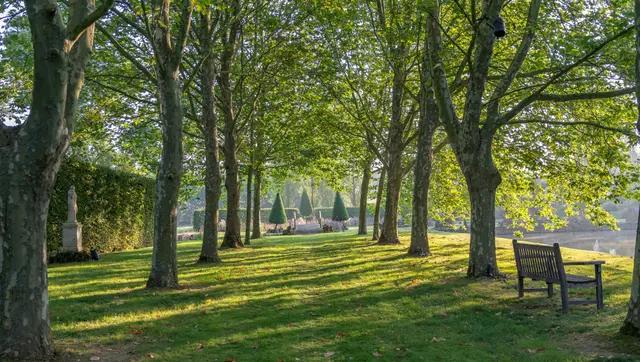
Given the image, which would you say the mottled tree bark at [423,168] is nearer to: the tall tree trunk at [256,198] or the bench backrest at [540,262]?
the bench backrest at [540,262]

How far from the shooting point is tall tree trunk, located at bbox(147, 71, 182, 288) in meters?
10.7

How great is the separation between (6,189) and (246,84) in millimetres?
17086

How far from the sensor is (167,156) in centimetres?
1085

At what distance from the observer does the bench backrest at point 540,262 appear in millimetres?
8297

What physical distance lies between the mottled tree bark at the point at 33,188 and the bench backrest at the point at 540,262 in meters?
7.23

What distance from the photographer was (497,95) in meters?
11.7

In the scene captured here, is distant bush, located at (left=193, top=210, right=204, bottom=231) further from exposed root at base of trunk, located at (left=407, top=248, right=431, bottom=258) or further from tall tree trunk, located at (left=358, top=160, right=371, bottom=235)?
exposed root at base of trunk, located at (left=407, top=248, right=431, bottom=258)

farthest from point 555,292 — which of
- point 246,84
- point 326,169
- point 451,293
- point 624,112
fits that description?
point 326,169

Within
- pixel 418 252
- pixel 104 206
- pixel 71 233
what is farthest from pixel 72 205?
pixel 418 252

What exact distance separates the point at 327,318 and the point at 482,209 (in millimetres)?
5165

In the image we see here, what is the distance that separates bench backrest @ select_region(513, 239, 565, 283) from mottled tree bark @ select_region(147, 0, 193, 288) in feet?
22.5

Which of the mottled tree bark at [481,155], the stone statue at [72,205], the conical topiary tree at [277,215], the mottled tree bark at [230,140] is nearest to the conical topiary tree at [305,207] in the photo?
the conical topiary tree at [277,215]

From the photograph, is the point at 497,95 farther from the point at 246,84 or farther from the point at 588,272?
the point at 246,84

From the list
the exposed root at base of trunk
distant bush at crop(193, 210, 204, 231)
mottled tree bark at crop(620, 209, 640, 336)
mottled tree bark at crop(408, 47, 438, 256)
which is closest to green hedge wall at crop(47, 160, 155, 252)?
the exposed root at base of trunk
